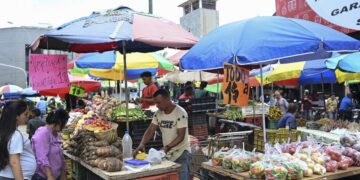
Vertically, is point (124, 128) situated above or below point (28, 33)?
below

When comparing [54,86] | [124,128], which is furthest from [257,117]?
[54,86]

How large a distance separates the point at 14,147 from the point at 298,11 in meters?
4.69

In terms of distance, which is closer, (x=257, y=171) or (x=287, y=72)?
(x=257, y=171)

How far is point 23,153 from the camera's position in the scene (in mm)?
4145

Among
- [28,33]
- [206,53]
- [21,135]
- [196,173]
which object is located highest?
[28,33]

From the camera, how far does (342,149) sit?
15.7ft

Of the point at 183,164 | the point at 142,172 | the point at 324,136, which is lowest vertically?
the point at 183,164

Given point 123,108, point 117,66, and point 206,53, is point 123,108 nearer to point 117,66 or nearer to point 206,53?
point 117,66

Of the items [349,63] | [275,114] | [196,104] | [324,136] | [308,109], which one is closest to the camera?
[324,136]

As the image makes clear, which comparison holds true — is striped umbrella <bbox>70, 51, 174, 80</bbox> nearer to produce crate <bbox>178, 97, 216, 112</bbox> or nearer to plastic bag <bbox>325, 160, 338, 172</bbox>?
produce crate <bbox>178, 97, 216, 112</bbox>

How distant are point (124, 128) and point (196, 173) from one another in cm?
223

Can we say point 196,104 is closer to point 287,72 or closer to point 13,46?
point 287,72

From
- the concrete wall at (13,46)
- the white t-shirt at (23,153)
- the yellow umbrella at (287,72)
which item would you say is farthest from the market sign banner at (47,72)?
the concrete wall at (13,46)

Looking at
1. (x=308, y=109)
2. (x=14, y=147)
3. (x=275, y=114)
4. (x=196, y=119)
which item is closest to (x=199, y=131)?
(x=196, y=119)
